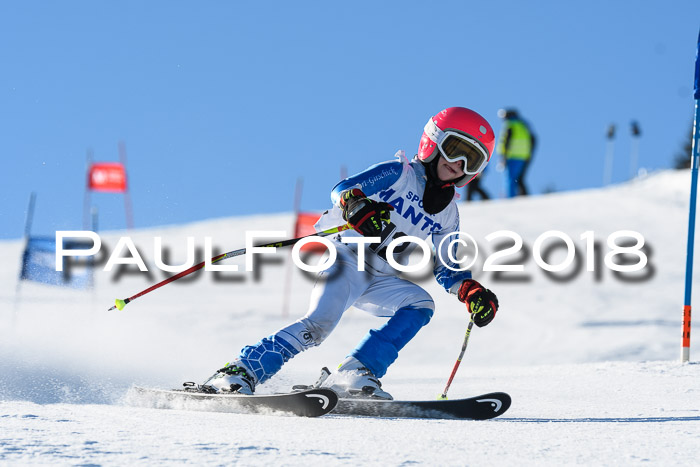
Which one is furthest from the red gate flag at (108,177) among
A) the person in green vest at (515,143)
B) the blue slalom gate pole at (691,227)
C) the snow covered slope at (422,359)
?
the blue slalom gate pole at (691,227)

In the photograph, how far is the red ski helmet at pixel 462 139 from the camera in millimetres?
3895

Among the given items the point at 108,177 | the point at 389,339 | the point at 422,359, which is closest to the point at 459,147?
the point at 389,339

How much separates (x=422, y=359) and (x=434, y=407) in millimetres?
5026

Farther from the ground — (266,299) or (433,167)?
(433,167)

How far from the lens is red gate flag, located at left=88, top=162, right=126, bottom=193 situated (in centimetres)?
1515

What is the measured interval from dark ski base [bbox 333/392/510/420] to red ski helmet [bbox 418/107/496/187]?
1.12 meters

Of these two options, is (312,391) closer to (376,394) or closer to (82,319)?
(376,394)

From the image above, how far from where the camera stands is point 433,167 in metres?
3.99

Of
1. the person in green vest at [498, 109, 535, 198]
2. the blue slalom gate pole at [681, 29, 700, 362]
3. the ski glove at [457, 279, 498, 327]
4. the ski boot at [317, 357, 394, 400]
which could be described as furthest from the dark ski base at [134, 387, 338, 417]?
the person in green vest at [498, 109, 535, 198]

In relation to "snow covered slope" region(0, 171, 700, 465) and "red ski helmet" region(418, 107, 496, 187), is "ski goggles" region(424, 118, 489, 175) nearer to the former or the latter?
"red ski helmet" region(418, 107, 496, 187)

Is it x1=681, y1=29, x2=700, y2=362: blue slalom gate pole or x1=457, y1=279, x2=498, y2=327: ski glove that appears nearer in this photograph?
x1=457, y1=279, x2=498, y2=327: ski glove

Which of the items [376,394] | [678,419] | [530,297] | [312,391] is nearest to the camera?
[312,391]

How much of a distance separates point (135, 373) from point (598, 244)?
872cm

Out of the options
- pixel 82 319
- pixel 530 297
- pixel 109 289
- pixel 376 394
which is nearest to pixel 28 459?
pixel 376 394
